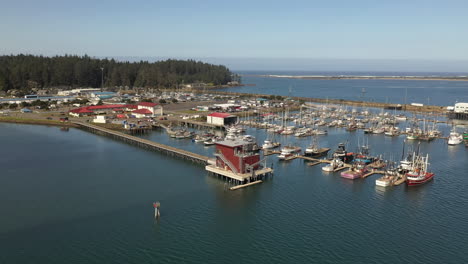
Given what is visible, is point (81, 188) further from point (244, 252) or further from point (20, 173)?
point (244, 252)

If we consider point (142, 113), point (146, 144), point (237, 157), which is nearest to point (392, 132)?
point (237, 157)

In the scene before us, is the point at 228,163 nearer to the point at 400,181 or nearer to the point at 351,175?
the point at 351,175

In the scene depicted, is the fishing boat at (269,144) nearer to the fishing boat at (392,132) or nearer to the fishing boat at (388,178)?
the fishing boat at (388,178)

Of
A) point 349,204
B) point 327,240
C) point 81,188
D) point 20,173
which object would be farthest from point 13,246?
point 349,204

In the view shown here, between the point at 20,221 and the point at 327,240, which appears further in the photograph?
the point at 20,221

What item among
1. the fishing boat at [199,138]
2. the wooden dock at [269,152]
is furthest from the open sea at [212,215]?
the fishing boat at [199,138]

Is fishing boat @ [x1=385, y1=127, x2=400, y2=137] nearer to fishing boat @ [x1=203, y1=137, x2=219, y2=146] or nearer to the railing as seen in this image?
fishing boat @ [x1=203, y1=137, x2=219, y2=146]

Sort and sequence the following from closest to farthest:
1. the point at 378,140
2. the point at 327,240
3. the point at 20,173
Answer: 1. the point at 327,240
2. the point at 20,173
3. the point at 378,140
